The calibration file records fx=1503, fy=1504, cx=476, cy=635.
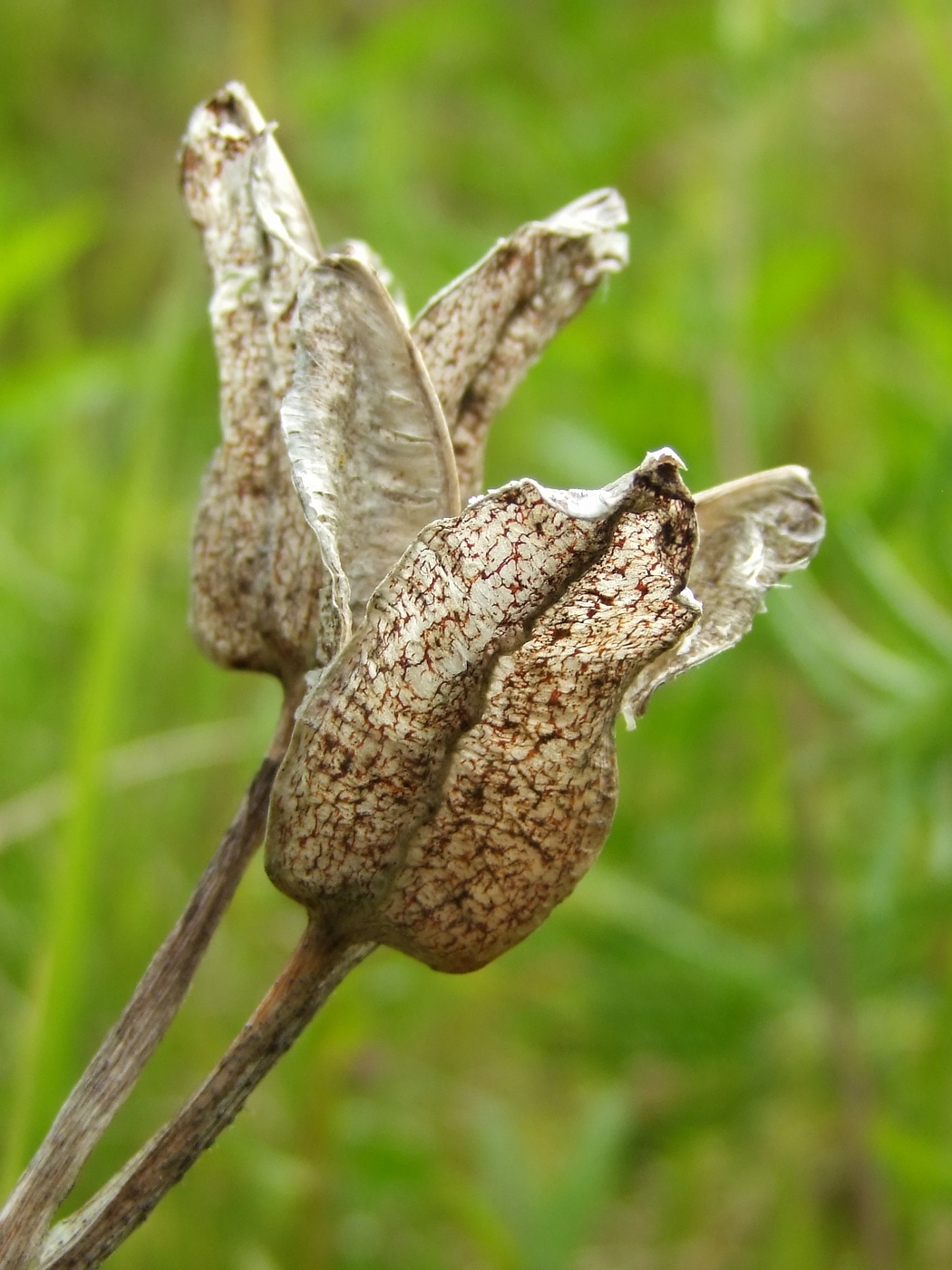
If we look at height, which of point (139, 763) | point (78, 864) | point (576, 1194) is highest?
point (78, 864)

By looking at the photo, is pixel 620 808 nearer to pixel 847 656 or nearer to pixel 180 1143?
pixel 847 656

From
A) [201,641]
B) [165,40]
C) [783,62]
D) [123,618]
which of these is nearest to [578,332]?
[783,62]

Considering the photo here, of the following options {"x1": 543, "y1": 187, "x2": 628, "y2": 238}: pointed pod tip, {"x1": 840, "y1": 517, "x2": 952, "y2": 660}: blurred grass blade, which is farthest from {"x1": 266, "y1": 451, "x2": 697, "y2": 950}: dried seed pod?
{"x1": 840, "y1": 517, "x2": 952, "y2": 660}: blurred grass blade

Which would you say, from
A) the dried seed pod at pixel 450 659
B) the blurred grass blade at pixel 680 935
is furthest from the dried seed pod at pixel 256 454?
the blurred grass blade at pixel 680 935

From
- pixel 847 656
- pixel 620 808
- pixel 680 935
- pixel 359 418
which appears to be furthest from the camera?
pixel 620 808

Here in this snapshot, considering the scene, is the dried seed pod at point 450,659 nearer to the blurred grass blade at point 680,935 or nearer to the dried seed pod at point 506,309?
the dried seed pod at point 506,309

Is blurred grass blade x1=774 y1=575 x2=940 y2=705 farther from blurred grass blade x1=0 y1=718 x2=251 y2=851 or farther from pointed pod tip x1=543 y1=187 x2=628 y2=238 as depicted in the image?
pointed pod tip x1=543 y1=187 x2=628 y2=238

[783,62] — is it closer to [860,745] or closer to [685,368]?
[685,368]

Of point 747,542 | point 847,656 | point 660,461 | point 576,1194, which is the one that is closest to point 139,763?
point 576,1194
